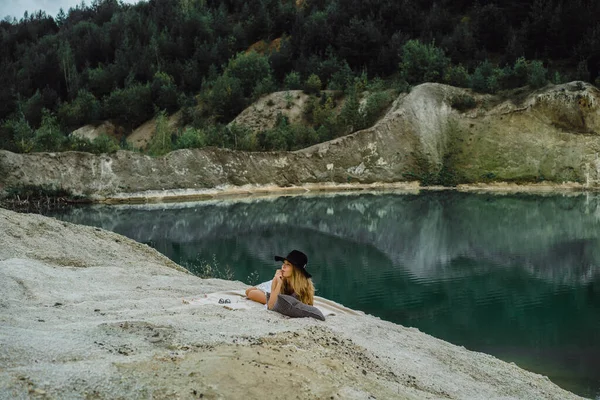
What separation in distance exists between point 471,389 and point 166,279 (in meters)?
7.22

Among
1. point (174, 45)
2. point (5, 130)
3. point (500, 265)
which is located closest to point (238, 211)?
point (500, 265)

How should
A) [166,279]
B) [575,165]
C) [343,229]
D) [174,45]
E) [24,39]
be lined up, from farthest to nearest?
[24,39] < [174,45] < [575,165] < [343,229] < [166,279]

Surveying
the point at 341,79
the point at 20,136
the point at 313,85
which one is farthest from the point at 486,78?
the point at 20,136

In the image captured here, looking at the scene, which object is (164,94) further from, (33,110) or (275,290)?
(275,290)

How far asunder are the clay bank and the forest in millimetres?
45803

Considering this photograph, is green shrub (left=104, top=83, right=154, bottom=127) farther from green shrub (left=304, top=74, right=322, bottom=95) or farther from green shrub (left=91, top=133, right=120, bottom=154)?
green shrub (left=91, top=133, right=120, bottom=154)

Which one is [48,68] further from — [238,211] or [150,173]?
[238,211]

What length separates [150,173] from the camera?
5184 cm

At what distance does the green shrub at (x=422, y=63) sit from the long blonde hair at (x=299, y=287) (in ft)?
184

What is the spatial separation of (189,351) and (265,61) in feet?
237

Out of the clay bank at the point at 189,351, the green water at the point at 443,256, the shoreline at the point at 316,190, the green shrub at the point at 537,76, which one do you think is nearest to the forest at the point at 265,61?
the green shrub at the point at 537,76

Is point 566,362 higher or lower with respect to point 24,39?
lower

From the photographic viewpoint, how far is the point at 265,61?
7562 cm

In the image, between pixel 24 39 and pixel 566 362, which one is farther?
pixel 24 39
